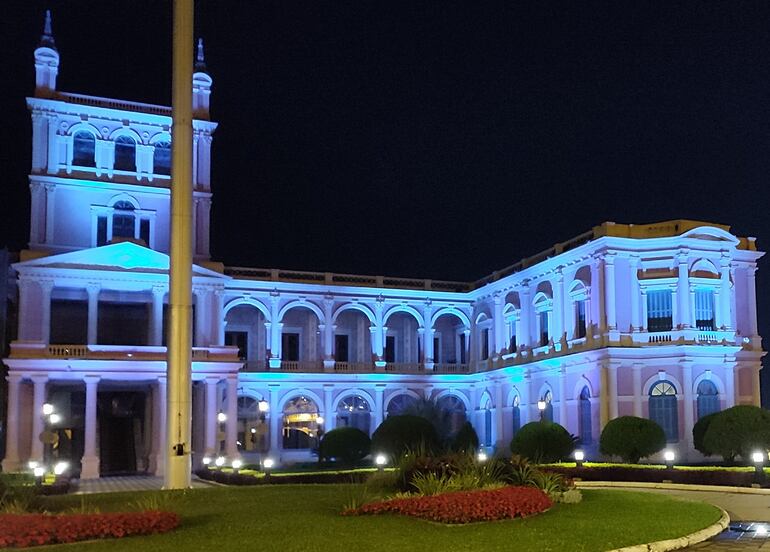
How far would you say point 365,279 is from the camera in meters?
54.3

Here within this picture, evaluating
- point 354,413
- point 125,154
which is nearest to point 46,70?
point 125,154

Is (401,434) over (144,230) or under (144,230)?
under

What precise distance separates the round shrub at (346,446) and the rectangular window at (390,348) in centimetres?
1199

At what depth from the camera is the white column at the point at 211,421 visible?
43.9 meters

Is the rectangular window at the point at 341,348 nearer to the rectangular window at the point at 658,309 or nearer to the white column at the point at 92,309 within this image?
the white column at the point at 92,309

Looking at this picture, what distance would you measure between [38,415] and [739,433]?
29.5 meters

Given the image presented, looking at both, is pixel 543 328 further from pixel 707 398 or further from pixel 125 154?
pixel 125 154

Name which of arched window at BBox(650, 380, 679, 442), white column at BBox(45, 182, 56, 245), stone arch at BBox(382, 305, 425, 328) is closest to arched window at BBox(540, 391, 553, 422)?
arched window at BBox(650, 380, 679, 442)

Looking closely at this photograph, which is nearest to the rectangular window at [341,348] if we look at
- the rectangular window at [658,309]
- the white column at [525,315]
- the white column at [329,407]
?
the white column at [329,407]

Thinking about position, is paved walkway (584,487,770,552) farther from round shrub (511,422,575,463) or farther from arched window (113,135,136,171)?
arched window (113,135,136,171)

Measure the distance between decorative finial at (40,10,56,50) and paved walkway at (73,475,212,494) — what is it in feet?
74.5

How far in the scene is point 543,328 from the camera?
4656 centimetres

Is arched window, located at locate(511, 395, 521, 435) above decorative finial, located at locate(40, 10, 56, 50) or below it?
below

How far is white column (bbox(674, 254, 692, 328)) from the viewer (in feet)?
131
